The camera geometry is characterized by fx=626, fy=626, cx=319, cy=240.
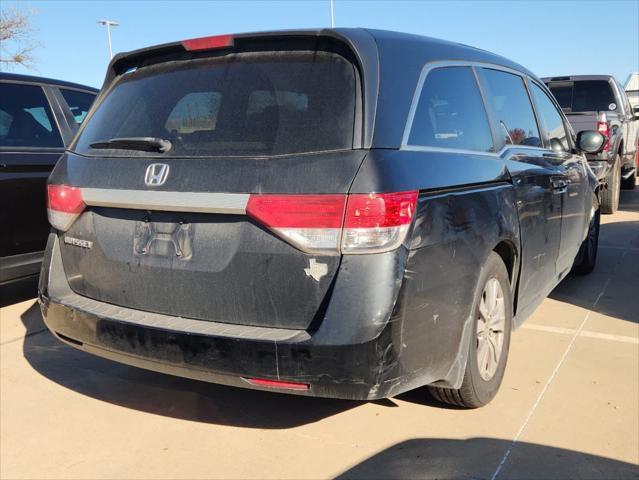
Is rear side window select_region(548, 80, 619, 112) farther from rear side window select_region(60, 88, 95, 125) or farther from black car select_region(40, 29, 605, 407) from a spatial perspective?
black car select_region(40, 29, 605, 407)

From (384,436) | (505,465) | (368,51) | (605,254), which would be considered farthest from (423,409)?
(605,254)

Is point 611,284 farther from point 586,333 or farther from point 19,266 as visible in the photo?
point 19,266

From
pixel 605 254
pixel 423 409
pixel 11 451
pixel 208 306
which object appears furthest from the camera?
pixel 605 254

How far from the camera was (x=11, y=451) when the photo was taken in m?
2.87

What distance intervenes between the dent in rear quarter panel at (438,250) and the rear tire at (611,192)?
717 cm

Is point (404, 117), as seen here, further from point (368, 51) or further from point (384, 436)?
point (384, 436)

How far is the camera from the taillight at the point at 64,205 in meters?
2.81

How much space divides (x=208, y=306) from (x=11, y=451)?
126 cm

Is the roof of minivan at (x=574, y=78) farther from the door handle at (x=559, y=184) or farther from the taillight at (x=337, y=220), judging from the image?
the taillight at (x=337, y=220)

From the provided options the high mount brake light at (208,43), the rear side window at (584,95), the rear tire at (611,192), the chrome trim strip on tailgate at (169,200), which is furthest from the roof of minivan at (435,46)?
the rear side window at (584,95)

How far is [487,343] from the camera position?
10.4 ft

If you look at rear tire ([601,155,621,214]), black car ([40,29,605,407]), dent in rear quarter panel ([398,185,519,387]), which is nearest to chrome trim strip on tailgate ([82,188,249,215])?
black car ([40,29,605,407])

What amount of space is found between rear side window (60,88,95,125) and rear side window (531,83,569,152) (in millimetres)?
3679

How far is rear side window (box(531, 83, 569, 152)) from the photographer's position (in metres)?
4.43
